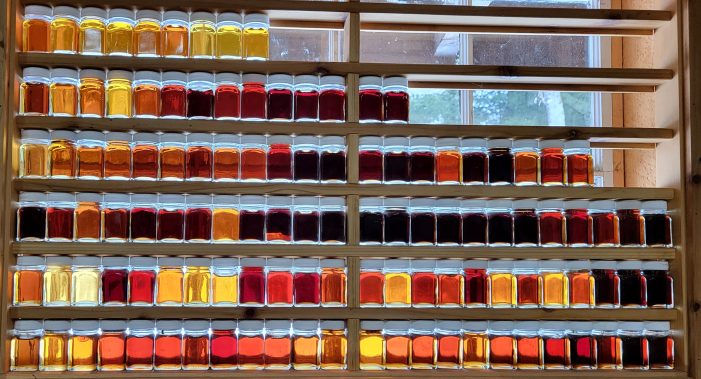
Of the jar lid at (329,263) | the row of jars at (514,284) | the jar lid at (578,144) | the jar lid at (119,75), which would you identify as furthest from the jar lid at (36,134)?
the jar lid at (578,144)

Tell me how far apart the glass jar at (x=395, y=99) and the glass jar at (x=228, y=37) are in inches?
17.7

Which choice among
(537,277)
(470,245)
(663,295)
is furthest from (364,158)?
(663,295)

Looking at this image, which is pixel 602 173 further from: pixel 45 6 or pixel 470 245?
pixel 45 6

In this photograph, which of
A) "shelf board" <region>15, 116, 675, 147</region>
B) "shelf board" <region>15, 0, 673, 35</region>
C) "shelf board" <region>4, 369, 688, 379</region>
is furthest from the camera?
"shelf board" <region>15, 0, 673, 35</region>

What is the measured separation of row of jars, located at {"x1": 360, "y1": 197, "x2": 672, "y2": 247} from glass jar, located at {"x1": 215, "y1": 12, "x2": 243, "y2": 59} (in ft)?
1.92

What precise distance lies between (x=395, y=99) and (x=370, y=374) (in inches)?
31.7

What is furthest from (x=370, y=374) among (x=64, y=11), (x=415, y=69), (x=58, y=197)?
(x=64, y=11)

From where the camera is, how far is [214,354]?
2506 mm

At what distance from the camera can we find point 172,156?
8.34 feet

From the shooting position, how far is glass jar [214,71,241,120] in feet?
8.47

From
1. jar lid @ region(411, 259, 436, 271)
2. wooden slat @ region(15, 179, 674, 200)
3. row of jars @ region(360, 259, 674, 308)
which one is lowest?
row of jars @ region(360, 259, 674, 308)

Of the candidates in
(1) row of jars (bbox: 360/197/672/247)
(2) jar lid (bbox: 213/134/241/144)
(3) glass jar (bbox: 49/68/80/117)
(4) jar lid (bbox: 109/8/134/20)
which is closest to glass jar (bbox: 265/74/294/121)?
(2) jar lid (bbox: 213/134/241/144)

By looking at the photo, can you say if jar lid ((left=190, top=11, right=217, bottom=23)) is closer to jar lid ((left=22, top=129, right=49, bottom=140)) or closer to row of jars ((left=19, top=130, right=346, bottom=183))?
row of jars ((left=19, top=130, right=346, bottom=183))

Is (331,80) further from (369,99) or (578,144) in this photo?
(578,144)
